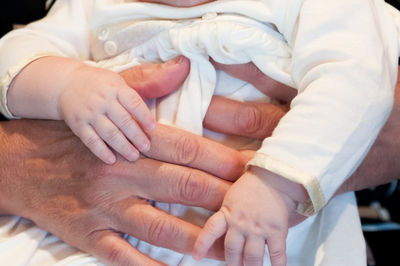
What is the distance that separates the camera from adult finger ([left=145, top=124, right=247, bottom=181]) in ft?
2.56

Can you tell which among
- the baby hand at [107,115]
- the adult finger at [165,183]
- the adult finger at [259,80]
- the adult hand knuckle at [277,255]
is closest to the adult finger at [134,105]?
the baby hand at [107,115]

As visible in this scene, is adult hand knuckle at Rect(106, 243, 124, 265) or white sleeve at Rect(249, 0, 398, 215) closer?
white sleeve at Rect(249, 0, 398, 215)

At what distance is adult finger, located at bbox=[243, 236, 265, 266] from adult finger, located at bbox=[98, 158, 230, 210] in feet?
0.45

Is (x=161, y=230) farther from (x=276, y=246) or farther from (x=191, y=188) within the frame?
(x=276, y=246)

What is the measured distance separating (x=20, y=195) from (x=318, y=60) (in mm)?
683

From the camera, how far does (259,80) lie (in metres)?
0.84

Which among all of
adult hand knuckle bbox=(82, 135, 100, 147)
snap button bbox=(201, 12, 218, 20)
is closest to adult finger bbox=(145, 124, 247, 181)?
adult hand knuckle bbox=(82, 135, 100, 147)

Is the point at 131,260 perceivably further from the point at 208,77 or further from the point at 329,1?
the point at 329,1

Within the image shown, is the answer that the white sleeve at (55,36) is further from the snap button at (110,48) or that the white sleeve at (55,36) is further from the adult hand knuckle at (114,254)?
the adult hand knuckle at (114,254)

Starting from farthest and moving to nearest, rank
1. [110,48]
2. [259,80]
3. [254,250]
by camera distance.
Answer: [110,48], [259,80], [254,250]

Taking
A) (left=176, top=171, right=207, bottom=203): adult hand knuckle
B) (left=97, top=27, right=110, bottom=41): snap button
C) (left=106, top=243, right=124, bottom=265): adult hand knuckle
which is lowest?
(left=106, top=243, right=124, bottom=265): adult hand knuckle

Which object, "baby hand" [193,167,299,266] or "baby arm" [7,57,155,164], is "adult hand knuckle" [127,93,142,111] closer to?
"baby arm" [7,57,155,164]

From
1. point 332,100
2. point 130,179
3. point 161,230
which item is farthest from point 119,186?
point 332,100

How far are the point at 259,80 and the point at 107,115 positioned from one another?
0.33 meters
